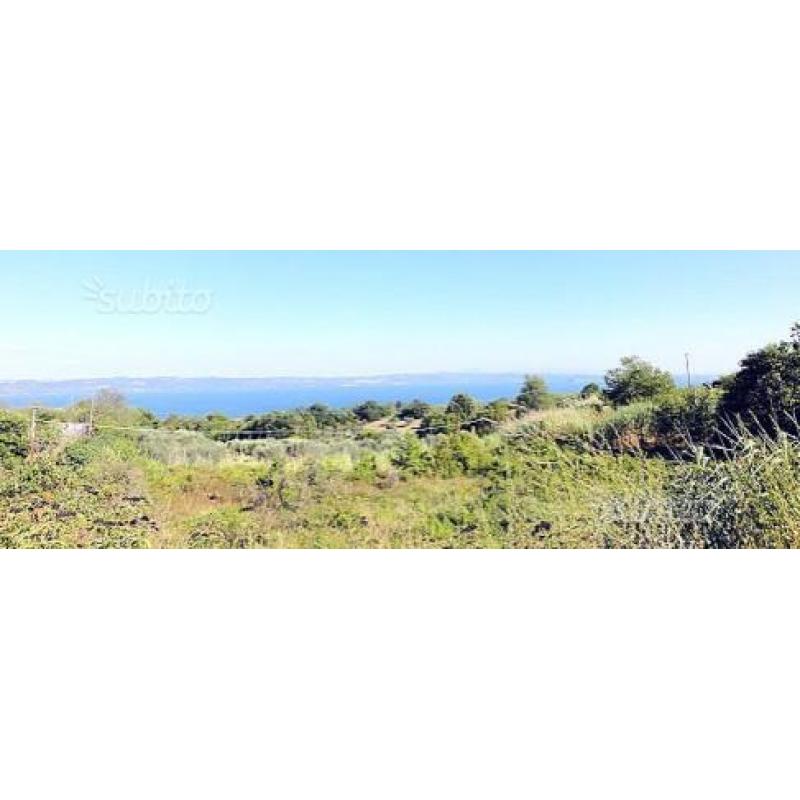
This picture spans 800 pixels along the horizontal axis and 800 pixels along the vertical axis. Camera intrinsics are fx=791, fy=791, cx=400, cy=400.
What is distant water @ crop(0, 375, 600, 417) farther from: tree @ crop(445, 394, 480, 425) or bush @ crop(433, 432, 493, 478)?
bush @ crop(433, 432, 493, 478)

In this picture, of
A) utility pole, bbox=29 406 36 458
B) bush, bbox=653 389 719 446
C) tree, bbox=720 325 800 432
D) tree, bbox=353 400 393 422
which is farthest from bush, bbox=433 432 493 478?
utility pole, bbox=29 406 36 458

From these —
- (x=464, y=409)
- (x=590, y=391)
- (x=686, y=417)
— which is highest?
(x=590, y=391)

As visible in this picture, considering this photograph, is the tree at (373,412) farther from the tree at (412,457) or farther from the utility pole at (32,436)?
the utility pole at (32,436)

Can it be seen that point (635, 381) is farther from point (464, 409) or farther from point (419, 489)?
point (419, 489)

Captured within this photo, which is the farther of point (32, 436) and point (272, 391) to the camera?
point (272, 391)

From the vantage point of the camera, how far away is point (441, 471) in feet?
19.5

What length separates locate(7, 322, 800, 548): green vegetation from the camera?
18.2 ft

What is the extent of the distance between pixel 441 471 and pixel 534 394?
0.96m

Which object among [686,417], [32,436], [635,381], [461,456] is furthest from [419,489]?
[32,436]

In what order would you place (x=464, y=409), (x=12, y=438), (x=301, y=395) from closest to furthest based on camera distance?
(x=12, y=438)
(x=464, y=409)
(x=301, y=395)

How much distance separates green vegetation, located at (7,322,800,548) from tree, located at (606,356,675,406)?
11 mm
